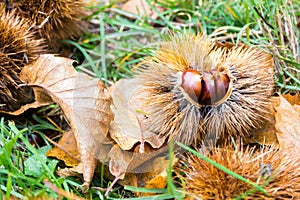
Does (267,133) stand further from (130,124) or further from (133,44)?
(133,44)

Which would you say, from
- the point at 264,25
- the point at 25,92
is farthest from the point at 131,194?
the point at 264,25

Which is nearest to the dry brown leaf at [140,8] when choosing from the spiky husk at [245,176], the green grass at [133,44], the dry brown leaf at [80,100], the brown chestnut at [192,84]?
the green grass at [133,44]

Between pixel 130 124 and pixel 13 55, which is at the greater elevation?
pixel 13 55

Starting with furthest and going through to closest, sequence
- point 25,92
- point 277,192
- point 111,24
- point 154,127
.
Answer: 1. point 111,24
2. point 25,92
3. point 154,127
4. point 277,192

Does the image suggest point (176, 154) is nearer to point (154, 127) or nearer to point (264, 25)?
point (154, 127)

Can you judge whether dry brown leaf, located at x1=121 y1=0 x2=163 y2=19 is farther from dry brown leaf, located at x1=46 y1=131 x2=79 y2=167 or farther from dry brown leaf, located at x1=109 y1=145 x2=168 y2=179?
dry brown leaf, located at x1=109 y1=145 x2=168 y2=179

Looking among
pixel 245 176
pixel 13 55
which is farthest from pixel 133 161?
pixel 13 55

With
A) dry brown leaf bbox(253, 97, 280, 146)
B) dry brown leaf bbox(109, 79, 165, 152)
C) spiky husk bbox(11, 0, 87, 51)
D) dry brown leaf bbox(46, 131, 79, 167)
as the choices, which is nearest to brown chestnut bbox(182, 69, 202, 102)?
dry brown leaf bbox(109, 79, 165, 152)
